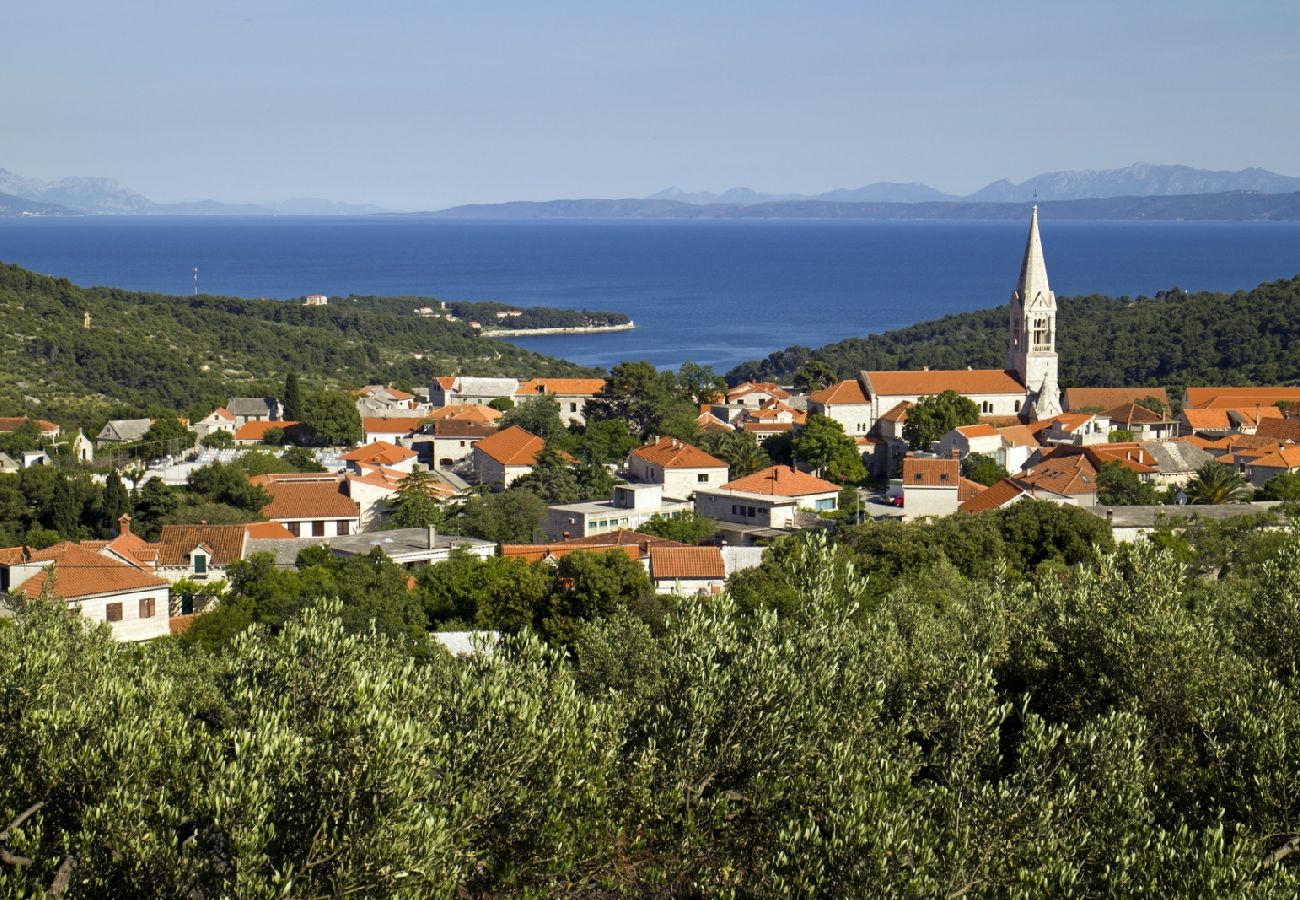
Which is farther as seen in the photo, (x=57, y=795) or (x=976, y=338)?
(x=976, y=338)

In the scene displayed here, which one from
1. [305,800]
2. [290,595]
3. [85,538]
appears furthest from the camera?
[85,538]

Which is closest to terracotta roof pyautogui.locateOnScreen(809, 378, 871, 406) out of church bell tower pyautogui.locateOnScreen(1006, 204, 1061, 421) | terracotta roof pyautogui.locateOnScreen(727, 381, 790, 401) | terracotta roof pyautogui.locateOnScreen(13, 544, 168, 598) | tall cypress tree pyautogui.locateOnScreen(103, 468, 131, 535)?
terracotta roof pyautogui.locateOnScreen(727, 381, 790, 401)

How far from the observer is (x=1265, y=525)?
93.4 feet

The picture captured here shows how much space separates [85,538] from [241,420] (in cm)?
1999

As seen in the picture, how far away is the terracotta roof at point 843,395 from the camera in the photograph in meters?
45.4

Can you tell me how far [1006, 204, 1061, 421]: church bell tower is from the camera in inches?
1903

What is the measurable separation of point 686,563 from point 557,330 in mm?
91829

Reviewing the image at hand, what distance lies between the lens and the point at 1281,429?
139 feet

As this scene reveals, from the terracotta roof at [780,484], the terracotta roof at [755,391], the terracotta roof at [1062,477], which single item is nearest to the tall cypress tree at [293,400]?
the terracotta roof at [755,391]

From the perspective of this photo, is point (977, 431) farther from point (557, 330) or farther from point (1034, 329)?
point (557, 330)

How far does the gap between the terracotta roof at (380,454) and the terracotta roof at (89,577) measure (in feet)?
50.0

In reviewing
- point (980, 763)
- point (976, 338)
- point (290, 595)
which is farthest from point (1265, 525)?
point (976, 338)

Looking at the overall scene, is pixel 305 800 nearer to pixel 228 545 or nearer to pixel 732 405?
pixel 228 545

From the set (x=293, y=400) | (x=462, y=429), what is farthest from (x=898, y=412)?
(x=293, y=400)
